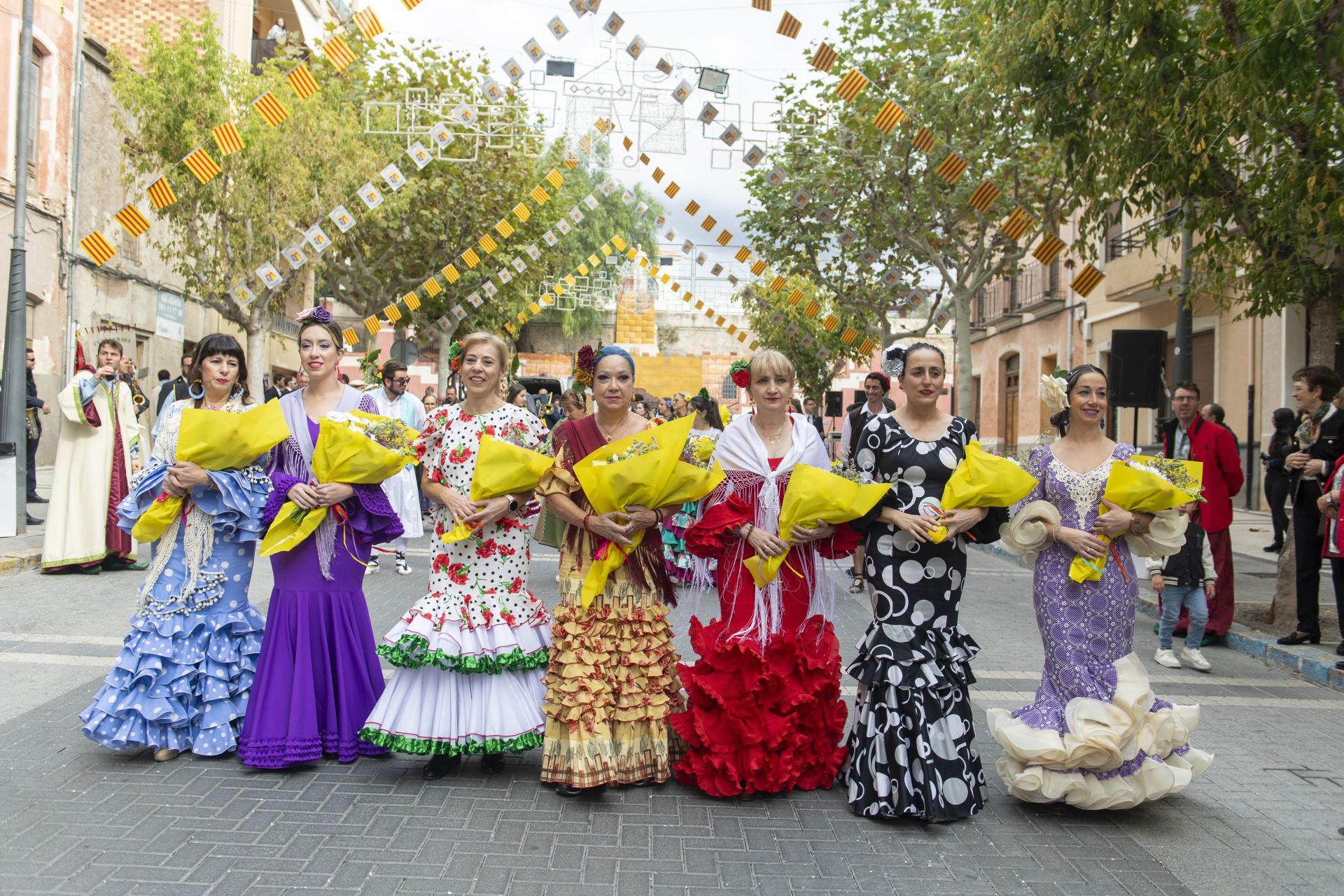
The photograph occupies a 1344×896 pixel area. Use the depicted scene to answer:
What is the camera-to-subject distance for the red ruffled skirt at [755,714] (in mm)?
4629

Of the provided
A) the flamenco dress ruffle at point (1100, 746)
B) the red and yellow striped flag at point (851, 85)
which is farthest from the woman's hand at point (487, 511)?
the red and yellow striped flag at point (851, 85)

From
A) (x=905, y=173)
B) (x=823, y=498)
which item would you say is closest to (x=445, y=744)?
(x=823, y=498)

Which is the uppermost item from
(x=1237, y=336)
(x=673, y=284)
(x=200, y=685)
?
(x=673, y=284)

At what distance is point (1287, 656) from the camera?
8.00m

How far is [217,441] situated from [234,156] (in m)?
16.8

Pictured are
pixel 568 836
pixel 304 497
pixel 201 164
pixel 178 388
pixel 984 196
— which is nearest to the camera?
pixel 568 836

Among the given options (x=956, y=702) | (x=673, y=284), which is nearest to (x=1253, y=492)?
(x=673, y=284)

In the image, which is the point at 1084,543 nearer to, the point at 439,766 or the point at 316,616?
the point at 439,766

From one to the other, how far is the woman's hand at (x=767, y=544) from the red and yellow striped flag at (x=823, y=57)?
28.4 feet

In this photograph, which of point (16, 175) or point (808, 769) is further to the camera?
point (16, 175)

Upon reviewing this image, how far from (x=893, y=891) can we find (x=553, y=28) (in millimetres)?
12465

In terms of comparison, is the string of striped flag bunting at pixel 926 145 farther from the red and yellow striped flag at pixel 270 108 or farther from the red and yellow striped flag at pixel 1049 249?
the red and yellow striped flag at pixel 270 108

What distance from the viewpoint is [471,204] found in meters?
27.7

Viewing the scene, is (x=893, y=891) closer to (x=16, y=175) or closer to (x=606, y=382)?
(x=606, y=382)
